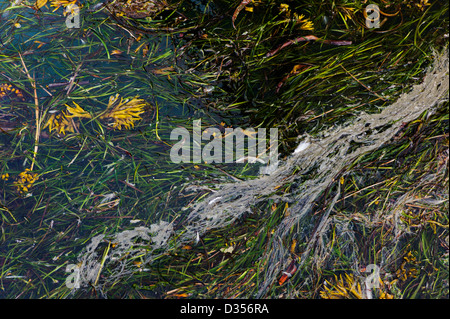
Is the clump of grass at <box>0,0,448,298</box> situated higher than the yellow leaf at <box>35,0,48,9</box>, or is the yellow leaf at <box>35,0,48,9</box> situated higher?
the yellow leaf at <box>35,0,48,9</box>

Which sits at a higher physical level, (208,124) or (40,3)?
(40,3)

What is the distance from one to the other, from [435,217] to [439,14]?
0.91 meters

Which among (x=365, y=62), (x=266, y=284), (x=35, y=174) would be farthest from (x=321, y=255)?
(x=35, y=174)

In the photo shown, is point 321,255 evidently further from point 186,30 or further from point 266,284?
point 186,30

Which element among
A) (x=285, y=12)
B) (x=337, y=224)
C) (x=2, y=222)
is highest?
(x=285, y=12)

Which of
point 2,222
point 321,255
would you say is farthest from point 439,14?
point 2,222

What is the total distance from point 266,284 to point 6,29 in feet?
5.36

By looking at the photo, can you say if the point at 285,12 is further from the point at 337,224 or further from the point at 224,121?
the point at 337,224

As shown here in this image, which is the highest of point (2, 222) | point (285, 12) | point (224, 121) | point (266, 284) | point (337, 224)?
point (285, 12)

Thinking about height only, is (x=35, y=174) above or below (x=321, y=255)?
above

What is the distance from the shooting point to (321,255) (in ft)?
3.93

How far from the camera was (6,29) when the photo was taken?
45.8 inches

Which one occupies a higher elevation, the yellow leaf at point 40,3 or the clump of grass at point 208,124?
the yellow leaf at point 40,3

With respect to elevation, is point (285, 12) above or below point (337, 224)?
above
